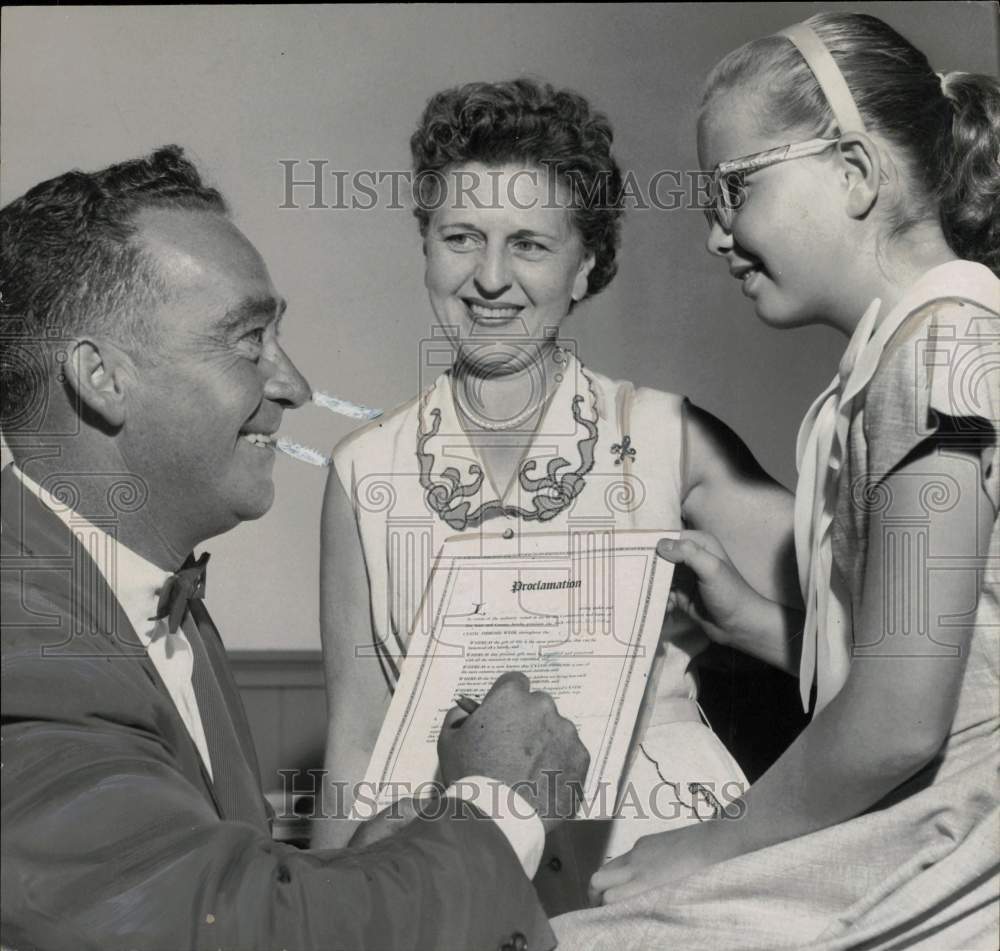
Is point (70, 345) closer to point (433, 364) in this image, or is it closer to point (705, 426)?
point (433, 364)

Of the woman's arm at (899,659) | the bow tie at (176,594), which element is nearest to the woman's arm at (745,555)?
the woman's arm at (899,659)

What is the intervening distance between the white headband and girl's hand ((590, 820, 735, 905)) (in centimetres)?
102

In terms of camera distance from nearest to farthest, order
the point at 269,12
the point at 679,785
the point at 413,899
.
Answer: the point at 413,899, the point at 679,785, the point at 269,12

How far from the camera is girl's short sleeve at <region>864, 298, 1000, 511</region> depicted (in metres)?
1.99

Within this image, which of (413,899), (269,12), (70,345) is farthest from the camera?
(269,12)

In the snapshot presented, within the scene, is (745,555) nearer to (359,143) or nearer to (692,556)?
(692,556)

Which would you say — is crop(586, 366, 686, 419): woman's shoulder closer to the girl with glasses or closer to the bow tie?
the girl with glasses

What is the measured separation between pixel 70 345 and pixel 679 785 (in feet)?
3.65

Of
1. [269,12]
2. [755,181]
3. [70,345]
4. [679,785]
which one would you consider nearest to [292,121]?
[269,12]

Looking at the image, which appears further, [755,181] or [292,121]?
[292,121]

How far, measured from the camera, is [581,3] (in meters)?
2.53

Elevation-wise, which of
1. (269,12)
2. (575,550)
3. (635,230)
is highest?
(269,12)

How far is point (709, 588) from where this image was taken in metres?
2.34

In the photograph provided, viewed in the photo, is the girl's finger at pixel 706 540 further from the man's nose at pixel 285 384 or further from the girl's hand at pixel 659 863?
the man's nose at pixel 285 384
